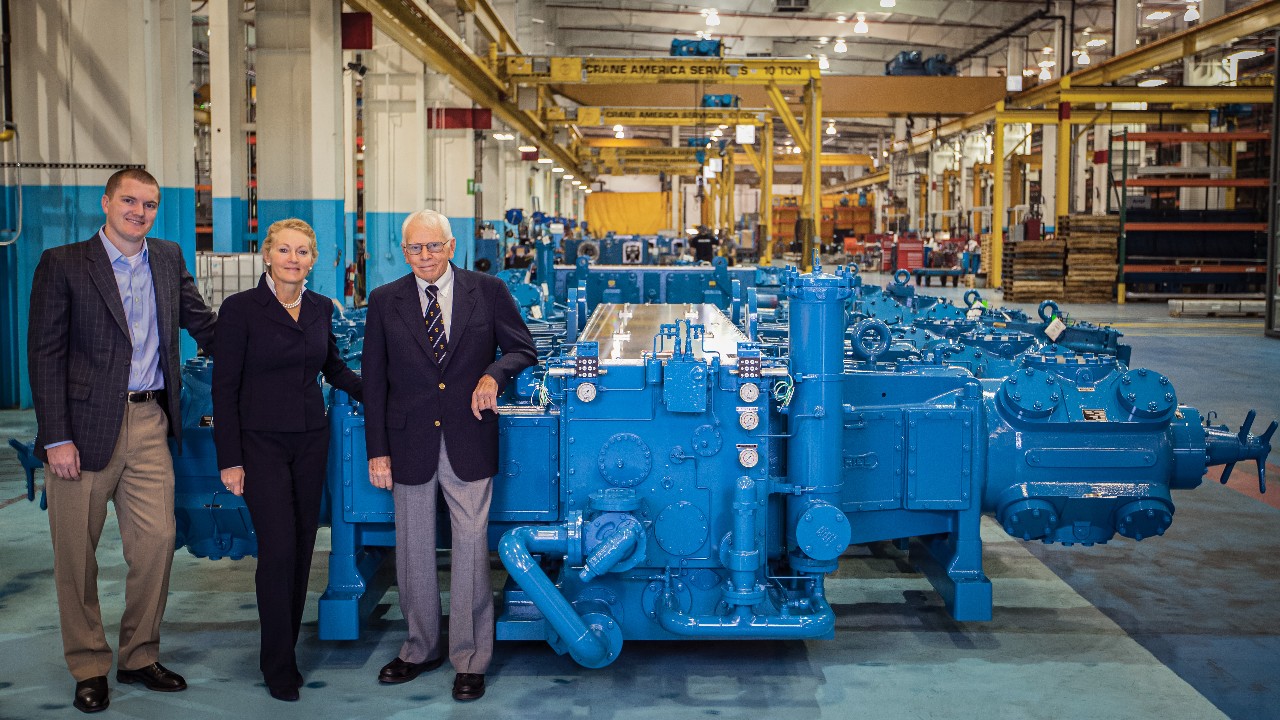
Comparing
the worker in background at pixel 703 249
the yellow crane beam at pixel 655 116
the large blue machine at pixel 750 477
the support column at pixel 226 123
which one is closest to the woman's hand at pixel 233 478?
the large blue machine at pixel 750 477

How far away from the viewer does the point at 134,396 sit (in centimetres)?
332

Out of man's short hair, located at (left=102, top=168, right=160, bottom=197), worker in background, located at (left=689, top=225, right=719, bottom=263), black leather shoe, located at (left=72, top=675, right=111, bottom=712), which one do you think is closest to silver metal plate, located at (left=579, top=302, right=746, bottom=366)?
man's short hair, located at (left=102, top=168, right=160, bottom=197)

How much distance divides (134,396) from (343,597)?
100 cm

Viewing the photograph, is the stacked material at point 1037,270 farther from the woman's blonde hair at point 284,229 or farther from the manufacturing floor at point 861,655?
the woman's blonde hair at point 284,229

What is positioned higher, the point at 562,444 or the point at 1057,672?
the point at 562,444

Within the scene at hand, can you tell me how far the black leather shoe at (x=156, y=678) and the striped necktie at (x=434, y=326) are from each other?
1276mm

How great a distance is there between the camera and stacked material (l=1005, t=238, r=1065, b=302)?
22.1 metres

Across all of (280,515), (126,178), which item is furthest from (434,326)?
(126,178)

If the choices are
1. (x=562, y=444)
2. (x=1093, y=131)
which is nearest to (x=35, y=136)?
(x=562, y=444)

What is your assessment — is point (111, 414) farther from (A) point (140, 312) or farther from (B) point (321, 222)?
(B) point (321, 222)

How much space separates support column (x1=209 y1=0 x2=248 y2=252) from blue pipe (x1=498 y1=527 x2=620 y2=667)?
9781 mm

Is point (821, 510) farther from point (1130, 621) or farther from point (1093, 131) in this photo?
point (1093, 131)

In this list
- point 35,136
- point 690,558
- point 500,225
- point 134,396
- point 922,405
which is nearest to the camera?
point 134,396

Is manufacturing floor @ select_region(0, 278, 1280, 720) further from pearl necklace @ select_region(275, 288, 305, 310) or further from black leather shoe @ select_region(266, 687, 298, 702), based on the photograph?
pearl necklace @ select_region(275, 288, 305, 310)
